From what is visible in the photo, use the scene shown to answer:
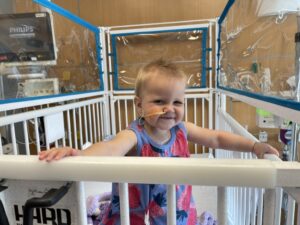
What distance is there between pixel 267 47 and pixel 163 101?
44 centimetres

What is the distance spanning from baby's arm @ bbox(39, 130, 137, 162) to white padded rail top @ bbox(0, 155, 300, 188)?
0.05 feet

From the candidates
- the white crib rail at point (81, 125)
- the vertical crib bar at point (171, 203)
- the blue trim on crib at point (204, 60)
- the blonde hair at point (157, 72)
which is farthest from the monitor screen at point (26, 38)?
the blue trim on crib at point (204, 60)

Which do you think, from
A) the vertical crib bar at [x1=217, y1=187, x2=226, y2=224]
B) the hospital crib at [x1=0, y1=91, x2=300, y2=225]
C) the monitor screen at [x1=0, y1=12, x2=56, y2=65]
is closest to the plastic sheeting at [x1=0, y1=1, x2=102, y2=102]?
the monitor screen at [x1=0, y1=12, x2=56, y2=65]

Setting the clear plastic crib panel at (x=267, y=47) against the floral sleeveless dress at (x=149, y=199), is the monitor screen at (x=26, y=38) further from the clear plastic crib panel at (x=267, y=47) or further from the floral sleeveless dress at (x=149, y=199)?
the clear plastic crib panel at (x=267, y=47)

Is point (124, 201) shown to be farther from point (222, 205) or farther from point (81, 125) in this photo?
point (81, 125)

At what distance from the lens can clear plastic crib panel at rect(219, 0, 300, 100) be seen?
0.68 m

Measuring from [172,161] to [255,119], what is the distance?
85.1 inches

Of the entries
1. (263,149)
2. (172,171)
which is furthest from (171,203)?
(263,149)

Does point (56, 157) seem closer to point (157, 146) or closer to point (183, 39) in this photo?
point (157, 146)

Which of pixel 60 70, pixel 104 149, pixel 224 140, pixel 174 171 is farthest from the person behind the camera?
pixel 60 70

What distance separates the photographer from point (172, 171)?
361 millimetres

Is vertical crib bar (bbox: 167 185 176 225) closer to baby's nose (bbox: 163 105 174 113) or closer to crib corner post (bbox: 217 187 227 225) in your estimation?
crib corner post (bbox: 217 187 227 225)

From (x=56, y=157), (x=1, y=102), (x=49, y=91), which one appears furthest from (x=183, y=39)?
(x=56, y=157)

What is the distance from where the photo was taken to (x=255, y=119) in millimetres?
2316
